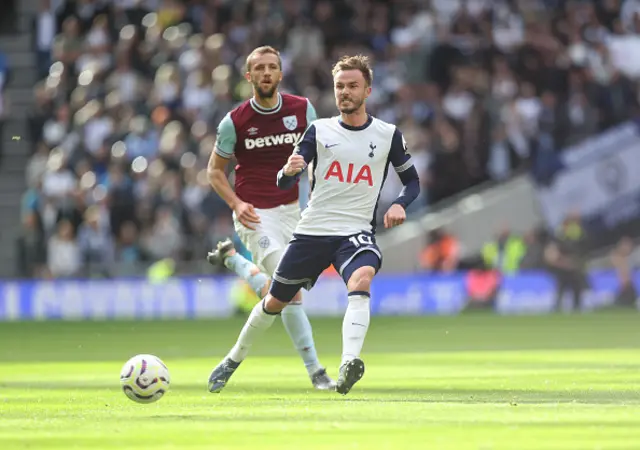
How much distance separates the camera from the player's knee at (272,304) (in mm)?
10844

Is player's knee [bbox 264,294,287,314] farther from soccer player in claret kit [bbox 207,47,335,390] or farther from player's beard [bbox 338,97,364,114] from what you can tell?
player's beard [bbox 338,97,364,114]

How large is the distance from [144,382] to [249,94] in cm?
1680

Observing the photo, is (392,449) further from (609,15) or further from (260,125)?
(609,15)

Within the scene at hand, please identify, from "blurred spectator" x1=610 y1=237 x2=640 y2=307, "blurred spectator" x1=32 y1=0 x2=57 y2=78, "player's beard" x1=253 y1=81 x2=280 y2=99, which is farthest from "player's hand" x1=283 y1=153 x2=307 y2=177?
"blurred spectator" x1=32 y1=0 x2=57 y2=78

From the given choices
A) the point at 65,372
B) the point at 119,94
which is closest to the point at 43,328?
the point at 119,94

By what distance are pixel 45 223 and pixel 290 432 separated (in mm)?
18909

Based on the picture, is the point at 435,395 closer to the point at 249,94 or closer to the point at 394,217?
the point at 394,217

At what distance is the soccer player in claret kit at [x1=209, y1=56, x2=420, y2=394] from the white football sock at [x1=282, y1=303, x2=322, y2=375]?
24.9 inches

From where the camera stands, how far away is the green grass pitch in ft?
24.5

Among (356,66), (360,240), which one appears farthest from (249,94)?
(360,240)

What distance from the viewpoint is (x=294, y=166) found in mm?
10141

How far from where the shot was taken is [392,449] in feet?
22.6

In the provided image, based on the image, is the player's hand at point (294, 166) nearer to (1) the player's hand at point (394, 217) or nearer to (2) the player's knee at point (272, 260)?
(1) the player's hand at point (394, 217)

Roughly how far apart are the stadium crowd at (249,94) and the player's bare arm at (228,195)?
Result: 13562mm
